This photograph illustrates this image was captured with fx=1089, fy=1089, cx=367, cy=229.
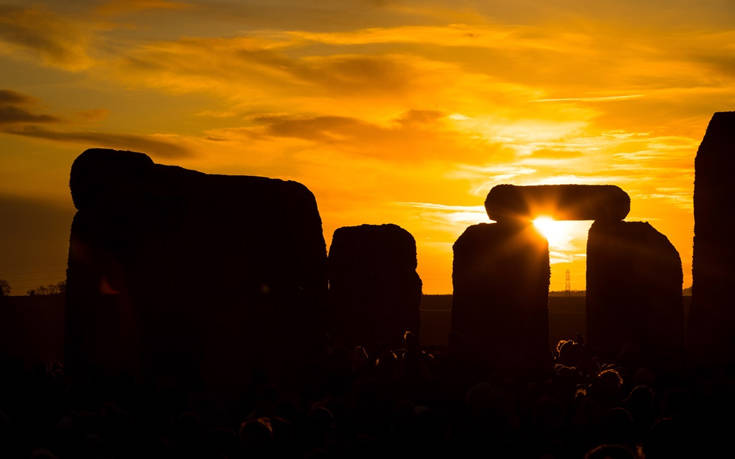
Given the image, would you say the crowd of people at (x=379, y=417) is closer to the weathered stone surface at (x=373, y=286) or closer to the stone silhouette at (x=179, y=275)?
the stone silhouette at (x=179, y=275)

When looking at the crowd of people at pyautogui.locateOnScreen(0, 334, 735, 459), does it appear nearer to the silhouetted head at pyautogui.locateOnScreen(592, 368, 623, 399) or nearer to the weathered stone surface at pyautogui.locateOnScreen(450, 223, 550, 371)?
the silhouetted head at pyautogui.locateOnScreen(592, 368, 623, 399)

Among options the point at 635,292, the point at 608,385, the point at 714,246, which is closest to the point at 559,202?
the point at 635,292

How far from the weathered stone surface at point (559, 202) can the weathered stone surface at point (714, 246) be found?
3.23 m

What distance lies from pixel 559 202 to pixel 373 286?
4.80m

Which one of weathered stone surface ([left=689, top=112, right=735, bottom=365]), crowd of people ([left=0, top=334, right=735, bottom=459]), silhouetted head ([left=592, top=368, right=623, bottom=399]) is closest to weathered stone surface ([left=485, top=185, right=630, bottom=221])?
weathered stone surface ([left=689, top=112, right=735, bottom=365])

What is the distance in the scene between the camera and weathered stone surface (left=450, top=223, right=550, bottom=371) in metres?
18.1

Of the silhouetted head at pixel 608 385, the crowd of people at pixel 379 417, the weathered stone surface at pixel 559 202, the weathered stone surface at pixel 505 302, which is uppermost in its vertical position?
the weathered stone surface at pixel 559 202

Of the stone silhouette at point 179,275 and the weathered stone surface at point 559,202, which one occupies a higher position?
the weathered stone surface at point 559,202

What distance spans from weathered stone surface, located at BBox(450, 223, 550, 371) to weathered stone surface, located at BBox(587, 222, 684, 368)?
2.54 m

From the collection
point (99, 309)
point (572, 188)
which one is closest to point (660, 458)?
point (99, 309)

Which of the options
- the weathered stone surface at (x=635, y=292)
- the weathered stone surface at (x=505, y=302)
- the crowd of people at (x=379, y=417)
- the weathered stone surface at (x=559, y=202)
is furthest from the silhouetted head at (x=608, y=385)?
the weathered stone surface at (x=635, y=292)

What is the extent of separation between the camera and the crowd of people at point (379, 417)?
34.8 ft

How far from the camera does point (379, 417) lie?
12.2 metres

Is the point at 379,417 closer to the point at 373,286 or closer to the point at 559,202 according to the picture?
the point at 559,202
